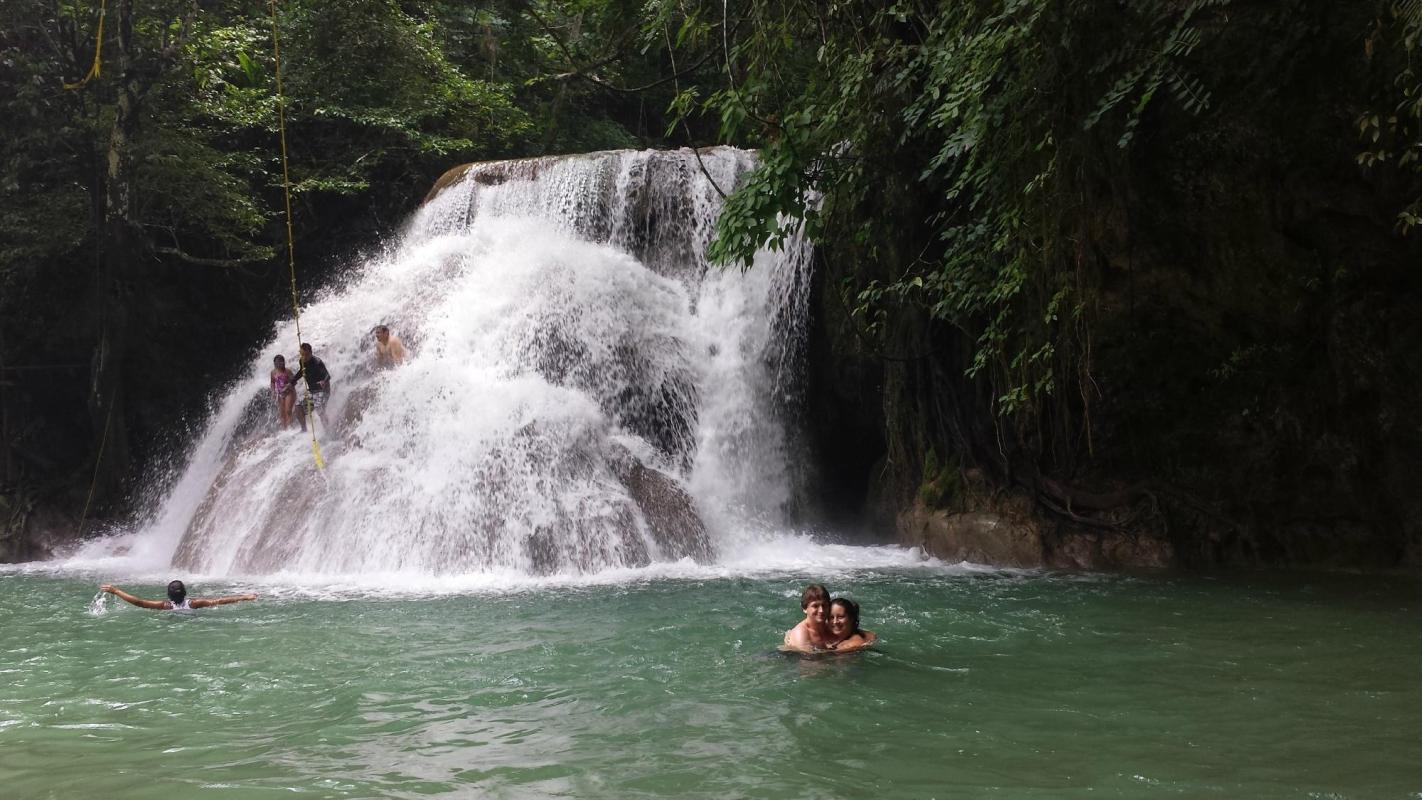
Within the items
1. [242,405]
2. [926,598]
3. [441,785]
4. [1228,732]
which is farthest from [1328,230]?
[242,405]

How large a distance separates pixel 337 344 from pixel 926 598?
8.72 metres

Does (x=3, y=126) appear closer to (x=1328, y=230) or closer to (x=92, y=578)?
(x=92, y=578)

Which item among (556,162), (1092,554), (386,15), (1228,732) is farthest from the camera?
(386,15)

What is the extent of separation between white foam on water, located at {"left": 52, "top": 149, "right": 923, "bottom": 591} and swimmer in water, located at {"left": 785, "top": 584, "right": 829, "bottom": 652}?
3751 millimetres

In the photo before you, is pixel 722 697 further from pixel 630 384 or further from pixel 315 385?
pixel 315 385

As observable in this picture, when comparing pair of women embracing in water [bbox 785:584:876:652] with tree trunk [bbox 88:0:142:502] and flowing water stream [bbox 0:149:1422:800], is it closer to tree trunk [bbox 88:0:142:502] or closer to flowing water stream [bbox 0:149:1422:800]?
flowing water stream [bbox 0:149:1422:800]

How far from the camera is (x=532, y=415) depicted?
476 inches

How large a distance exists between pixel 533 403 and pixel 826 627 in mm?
6424

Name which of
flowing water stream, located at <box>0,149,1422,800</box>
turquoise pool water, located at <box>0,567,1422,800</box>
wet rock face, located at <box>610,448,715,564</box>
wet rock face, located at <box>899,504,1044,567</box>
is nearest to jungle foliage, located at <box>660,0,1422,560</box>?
wet rock face, located at <box>899,504,1044,567</box>

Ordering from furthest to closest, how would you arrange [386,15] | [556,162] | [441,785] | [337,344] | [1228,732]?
[386,15] → [556,162] → [337,344] → [1228,732] → [441,785]

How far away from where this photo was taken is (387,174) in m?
19.2

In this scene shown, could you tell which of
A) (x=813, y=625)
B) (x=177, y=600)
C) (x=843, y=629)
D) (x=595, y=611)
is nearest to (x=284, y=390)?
(x=177, y=600)

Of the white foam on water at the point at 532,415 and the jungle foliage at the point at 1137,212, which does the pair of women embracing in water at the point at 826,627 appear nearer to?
the jungle foliage at the point at 1137,212

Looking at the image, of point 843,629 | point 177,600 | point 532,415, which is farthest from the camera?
point 532,415
